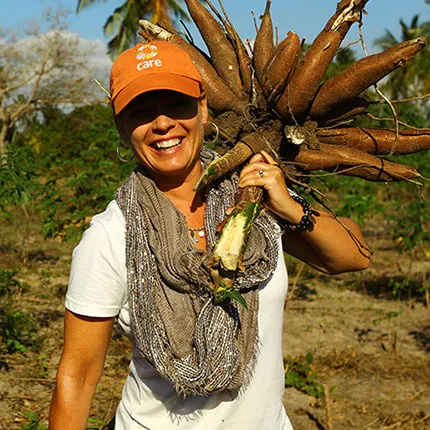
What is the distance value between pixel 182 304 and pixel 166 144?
16.9 inches

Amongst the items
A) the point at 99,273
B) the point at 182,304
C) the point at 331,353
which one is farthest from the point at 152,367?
the point at 331,353

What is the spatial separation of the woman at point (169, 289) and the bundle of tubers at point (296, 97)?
20 cm

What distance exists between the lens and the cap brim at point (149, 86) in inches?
68.6

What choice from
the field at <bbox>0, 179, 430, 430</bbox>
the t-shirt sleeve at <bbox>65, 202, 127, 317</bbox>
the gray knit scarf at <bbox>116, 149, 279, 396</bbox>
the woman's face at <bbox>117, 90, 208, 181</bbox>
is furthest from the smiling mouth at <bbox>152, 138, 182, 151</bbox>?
the field at <bbox>0, 179, 430, 430</bbox>

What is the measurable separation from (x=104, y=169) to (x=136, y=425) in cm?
436

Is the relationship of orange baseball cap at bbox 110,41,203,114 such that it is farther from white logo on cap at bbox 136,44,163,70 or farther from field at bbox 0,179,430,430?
field at bbox 0,179,430,430

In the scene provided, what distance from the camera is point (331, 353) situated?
559 centimetres

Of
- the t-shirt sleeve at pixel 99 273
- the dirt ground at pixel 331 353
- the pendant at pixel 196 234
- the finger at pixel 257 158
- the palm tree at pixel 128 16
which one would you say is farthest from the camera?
the palm tree at pixel 128 16

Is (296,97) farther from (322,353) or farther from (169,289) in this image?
(322,353)

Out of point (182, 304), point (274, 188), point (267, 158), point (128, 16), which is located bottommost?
point (182, 304)

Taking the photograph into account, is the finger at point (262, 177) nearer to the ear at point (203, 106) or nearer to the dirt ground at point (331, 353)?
the ear at point (203, 106)

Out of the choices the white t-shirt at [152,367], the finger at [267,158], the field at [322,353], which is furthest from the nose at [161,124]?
the field at [322,353]

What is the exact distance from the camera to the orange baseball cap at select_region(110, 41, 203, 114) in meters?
1.75

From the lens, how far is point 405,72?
30781 mm
